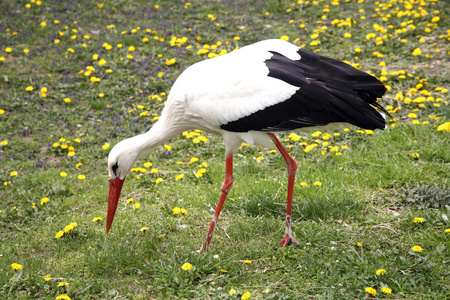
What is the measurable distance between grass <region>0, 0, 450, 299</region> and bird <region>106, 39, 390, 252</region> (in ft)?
1.34

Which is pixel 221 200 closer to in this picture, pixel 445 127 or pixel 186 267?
pixel 186 267

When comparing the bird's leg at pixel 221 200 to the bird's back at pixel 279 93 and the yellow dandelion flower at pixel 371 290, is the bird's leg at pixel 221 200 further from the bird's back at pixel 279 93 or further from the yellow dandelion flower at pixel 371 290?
the yellow dandelion flower at pixel 371 290

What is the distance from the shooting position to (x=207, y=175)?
4895 millimetres

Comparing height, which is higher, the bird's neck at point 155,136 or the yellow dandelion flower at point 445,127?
the bird's neck at point 155,136

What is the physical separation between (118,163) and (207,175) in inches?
48.1

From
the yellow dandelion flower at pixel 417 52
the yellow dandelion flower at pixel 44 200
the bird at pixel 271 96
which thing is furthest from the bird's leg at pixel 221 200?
the yellow dandelion flower at pixel 417 52

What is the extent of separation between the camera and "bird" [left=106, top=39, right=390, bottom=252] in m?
3.39

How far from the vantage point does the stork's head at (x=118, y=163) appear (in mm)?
3842

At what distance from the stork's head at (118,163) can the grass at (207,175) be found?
0.86 ft

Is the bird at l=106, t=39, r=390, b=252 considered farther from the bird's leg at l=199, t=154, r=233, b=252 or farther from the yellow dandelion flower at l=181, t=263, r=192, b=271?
the yellow dandelion flower at l=181, t=263, r=192, b=271

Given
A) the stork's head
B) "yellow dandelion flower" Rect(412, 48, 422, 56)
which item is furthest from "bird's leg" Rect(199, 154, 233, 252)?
"yellow dandelion flower" Rect(412, 48, 422, 56)

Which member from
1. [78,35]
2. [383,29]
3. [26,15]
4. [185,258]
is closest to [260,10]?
[383,29]

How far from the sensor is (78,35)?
8.30 meters

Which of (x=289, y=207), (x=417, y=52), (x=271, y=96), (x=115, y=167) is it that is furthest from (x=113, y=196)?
(x=417, y=52)
